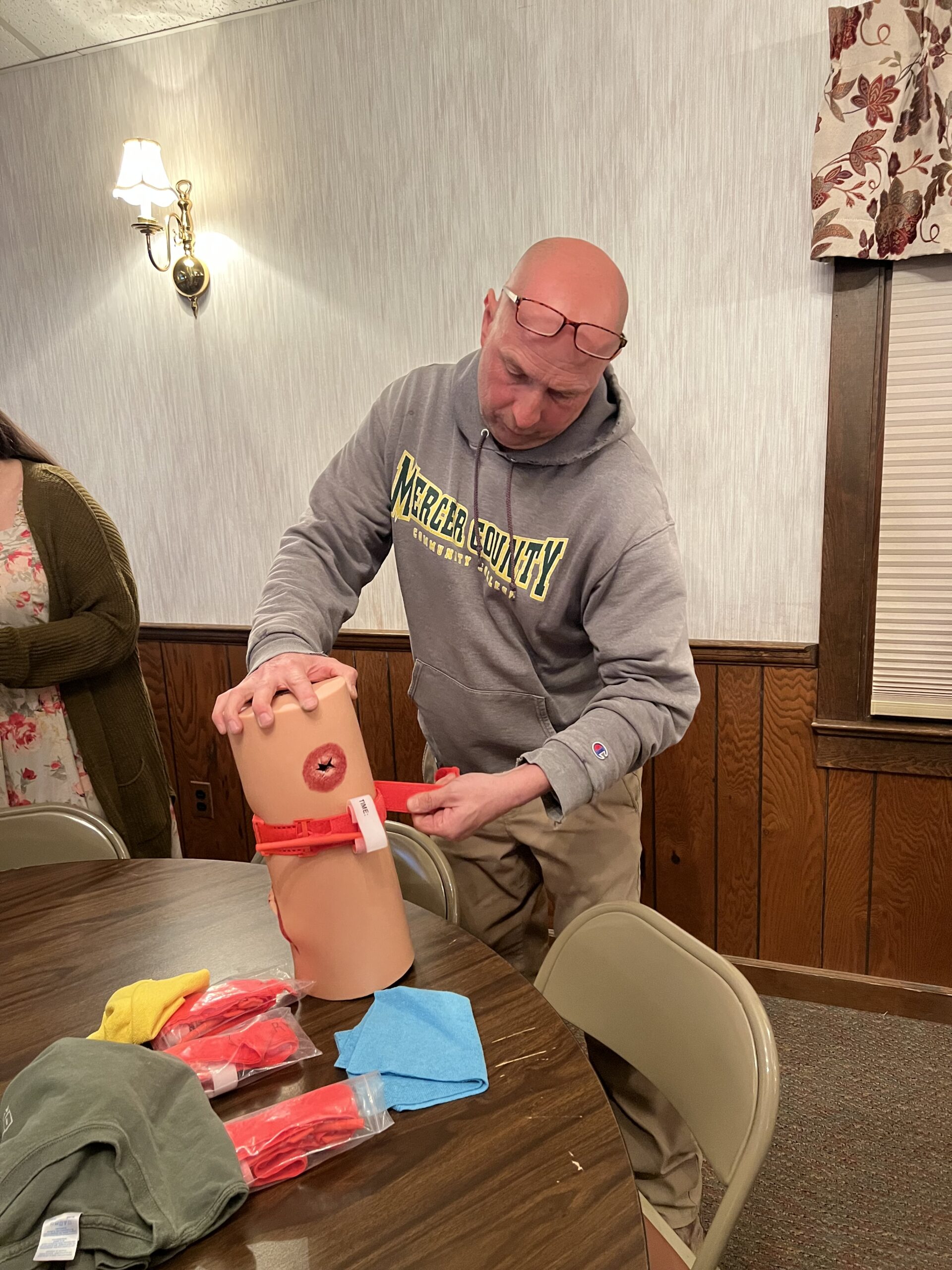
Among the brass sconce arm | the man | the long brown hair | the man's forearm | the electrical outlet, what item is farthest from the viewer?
the electrical outlet

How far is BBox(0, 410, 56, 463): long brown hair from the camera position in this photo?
198cm

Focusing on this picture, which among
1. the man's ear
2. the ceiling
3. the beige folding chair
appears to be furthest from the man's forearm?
the ceiling

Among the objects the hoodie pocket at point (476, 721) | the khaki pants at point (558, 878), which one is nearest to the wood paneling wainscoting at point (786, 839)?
the khaki pants at point (558, 878)

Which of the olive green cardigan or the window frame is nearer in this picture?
the olive green cardigan

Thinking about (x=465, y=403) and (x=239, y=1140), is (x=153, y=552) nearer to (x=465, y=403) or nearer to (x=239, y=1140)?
(x=465, y=403)

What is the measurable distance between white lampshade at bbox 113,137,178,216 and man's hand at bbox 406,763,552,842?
224cm

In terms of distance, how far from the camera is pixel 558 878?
5.17ft

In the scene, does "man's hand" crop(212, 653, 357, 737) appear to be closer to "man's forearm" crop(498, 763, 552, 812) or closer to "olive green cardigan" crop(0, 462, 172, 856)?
"man's forearm" crop(498, 763, 552, 812)

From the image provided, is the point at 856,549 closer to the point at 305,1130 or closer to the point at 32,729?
the point at 305,1130

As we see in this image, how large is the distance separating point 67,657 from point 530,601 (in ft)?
3.63

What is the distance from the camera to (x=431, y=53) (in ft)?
7.59

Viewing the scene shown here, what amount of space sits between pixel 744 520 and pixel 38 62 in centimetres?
261

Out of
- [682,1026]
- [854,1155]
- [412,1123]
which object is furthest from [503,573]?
[854,1155]

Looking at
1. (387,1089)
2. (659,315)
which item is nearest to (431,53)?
(659,315)
